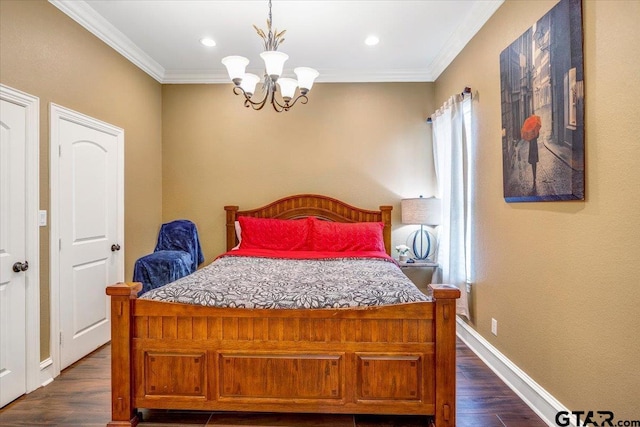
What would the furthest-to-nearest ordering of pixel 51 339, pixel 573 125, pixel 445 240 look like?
1. pixel 445 240
2. pixel 51 339
3. pixel 573 125

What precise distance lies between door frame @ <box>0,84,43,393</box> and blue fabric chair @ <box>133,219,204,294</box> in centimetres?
109

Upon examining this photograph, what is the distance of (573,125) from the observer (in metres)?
1.87

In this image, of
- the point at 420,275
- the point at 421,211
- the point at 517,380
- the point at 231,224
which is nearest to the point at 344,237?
the point at 421,211

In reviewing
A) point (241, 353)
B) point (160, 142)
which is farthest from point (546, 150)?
point (160, 142)

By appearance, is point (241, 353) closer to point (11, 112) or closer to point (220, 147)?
point (11, 112)

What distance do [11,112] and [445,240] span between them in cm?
383

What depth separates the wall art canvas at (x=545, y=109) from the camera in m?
1.85

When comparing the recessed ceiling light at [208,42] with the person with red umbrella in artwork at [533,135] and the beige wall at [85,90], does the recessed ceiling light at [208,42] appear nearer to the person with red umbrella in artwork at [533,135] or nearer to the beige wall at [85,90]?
the beige wall at [85,90]

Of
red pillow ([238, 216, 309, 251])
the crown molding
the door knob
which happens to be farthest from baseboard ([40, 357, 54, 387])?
the crown molding

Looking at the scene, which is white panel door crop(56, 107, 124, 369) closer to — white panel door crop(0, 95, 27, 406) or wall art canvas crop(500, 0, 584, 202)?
white panel door crop(0, 95, 27, 406)

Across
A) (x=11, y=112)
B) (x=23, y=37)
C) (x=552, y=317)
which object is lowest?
(x=552, y=317)

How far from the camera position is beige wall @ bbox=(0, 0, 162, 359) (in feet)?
7.98

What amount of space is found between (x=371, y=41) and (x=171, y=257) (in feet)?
10.1

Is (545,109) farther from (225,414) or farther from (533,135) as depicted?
(225,414)
